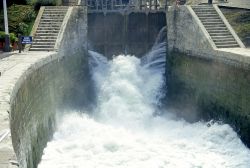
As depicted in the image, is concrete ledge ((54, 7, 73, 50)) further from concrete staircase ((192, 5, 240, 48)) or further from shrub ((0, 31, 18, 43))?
concrete staircase ((192, 5, 240, 48))

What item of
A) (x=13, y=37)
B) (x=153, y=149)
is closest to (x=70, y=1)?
(x=13, y=37)

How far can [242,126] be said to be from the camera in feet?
47.5

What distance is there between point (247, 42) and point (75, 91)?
763 centimetres

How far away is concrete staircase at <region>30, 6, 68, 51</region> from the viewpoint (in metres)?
17.6

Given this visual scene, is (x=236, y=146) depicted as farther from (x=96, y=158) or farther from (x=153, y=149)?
(x=96, y=158)

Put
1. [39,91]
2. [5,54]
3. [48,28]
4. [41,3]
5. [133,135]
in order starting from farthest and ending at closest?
[41,3] → [48,28] → [5,54] → [133,135] → [39,91]

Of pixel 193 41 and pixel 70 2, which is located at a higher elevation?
pixel 70 2

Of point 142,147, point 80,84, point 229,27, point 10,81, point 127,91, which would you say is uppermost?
point 229,27

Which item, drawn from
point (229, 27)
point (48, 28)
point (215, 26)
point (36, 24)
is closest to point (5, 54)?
point (48, 28)

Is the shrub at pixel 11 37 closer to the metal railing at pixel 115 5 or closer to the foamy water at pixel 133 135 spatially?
the foamy water at pixel 133 135

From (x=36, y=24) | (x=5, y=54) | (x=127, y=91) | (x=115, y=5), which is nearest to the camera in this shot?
(x=5, y=54)

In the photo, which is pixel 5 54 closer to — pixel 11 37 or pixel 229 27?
pixel 11 37

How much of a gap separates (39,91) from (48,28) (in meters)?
5.93

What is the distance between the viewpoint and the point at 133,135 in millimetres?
16328
